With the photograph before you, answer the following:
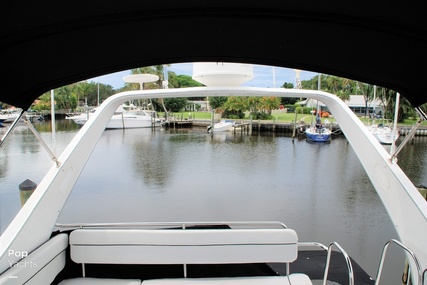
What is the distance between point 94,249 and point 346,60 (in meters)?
2.19

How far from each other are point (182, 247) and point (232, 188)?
324 inches

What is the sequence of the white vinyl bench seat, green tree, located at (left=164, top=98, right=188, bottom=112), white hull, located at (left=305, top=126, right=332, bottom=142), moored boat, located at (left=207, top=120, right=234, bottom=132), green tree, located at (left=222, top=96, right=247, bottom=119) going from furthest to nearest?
green tree, located at (left=164, top=98, right=188, bottom=112) < green tree, located at (left=222, top=96, right=247, bottom=119) < moored boat, located at (left=207, top=120, right=234, bottom=132) < white hull, located at (left=305, top=126, right=332, bottom=142) < the white vinyl bench seat

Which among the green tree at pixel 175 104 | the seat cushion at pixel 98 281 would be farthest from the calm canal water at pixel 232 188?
the green tree at pixel 175 104

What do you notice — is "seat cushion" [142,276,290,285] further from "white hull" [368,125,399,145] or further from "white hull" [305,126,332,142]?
"white hull" [305,126,332,142]

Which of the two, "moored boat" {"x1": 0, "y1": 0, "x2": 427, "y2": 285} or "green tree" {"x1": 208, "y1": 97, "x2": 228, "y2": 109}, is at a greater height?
"green tree" {"x1": 208, "y1": 97, "x2": 228, "y2": 109}

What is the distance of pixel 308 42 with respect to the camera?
64.2 inches

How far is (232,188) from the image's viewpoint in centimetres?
1027

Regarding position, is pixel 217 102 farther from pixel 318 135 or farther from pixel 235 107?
pixel 318 135

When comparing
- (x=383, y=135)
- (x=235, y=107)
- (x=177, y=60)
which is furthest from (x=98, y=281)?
(x=235, y=107)

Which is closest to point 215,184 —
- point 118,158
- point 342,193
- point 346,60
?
point 342,193

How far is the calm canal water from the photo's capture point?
732cm

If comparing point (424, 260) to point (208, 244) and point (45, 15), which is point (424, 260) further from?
point (45, 15)

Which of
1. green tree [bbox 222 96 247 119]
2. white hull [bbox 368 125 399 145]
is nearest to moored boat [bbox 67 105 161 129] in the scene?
green tree [bbox 222 96 247 119]

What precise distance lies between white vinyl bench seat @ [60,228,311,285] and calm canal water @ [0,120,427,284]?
3.71 metres
